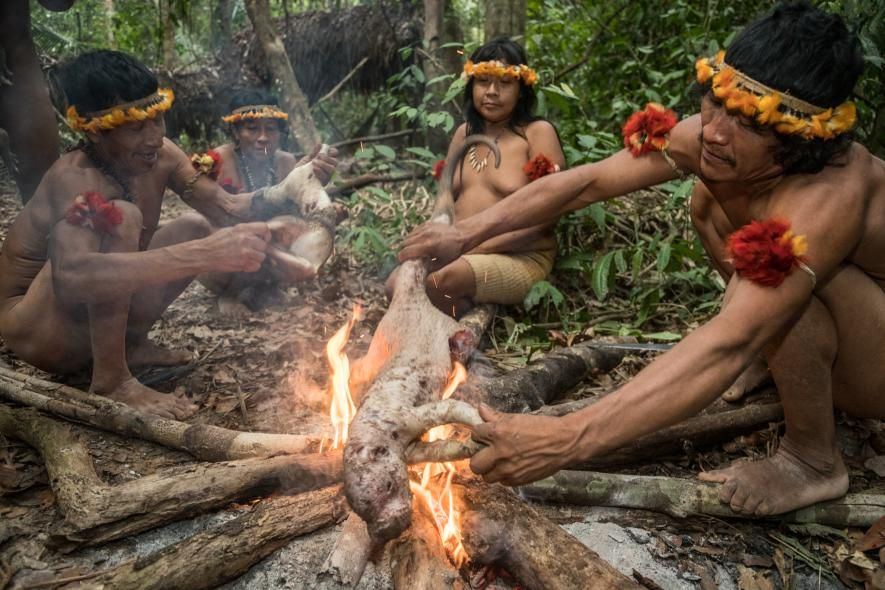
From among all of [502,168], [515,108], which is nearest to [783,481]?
[502,168]

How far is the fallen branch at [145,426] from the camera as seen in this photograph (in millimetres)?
2412

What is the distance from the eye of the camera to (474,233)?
2.88 meters

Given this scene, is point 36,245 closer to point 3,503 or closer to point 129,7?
point 3,503

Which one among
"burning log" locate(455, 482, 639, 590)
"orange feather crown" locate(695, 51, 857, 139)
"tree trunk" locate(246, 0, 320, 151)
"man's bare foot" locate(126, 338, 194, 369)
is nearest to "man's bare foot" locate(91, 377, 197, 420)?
"man's bare foot" locate(126, 338, 194, 369)

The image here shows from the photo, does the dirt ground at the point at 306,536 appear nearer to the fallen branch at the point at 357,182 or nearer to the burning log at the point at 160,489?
the burning log at the point at 160,489

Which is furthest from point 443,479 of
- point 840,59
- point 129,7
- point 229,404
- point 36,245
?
point 129,7

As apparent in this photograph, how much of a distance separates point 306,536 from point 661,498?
1.27 metres

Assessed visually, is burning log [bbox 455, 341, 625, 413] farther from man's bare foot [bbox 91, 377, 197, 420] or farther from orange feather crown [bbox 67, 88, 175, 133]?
orange feather crown [bbox 67, 88, 175, 133]

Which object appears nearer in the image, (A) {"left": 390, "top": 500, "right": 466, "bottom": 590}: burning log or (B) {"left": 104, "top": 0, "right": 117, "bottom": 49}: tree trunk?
(A) {"left": 390, "top": 500, "right": 466, "bottom": 590}: burning log

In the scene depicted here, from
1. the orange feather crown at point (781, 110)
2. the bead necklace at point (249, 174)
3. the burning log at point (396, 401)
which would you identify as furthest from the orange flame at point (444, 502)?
the bead necklace at point (249, 174)

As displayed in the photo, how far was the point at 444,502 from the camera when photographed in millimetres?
2090

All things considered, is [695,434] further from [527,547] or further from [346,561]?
[346,561]

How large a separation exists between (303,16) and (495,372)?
7878 millimetres

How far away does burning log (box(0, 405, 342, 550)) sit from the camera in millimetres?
2041
